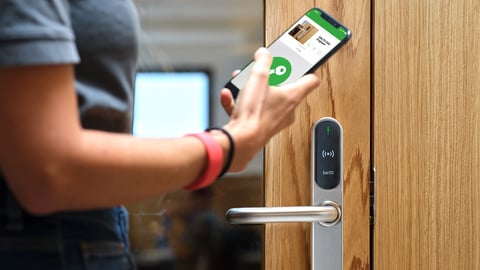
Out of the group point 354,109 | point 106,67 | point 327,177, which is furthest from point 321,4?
point 106,67

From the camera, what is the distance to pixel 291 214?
1092mm

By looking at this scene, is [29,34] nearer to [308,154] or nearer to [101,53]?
[101,53]

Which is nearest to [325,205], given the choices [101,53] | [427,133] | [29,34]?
[427,133]

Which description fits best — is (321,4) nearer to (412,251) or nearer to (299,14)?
(299,14)

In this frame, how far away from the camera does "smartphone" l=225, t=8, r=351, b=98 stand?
0.94 m

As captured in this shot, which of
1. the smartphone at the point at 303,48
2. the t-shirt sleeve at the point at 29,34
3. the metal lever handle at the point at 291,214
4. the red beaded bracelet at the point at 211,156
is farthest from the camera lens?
the metal lever handle at the point at 291,214

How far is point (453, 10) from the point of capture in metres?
1.17

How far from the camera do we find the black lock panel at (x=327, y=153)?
1.13 metres

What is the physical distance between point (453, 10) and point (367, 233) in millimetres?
428

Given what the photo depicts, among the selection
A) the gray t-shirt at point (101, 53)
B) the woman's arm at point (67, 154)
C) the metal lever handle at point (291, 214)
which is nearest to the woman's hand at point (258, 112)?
the woman's arm at point (67, 154)

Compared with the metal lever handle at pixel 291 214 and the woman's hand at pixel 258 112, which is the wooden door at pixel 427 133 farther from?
the woman's hand at pixel 258 112

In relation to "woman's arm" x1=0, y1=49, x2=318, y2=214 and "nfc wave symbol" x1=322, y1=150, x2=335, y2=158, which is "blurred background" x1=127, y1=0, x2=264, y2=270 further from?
"woman's arm" x1=0, y1=49, x2=318, y2=214

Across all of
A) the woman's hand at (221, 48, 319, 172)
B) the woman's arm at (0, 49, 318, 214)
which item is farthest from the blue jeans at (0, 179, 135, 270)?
the woman's hand at (221, 48, 319, 172)

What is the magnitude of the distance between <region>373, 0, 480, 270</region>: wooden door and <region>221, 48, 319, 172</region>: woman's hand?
43cm
